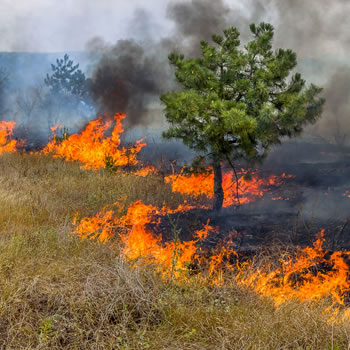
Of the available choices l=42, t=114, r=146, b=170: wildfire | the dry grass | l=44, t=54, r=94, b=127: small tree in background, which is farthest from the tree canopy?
the dry grass

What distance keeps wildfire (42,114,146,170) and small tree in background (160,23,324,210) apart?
517 cm

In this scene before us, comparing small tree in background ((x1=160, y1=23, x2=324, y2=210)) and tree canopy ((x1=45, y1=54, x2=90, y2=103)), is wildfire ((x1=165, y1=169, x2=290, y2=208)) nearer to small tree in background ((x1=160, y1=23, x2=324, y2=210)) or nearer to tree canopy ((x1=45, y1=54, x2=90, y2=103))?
small tree in background ((x1=160, y1=23, x2=324, y2=210))

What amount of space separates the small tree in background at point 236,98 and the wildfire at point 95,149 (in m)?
5.17

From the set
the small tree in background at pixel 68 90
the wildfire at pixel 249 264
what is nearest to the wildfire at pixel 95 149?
the wildfire at pixel 249 264

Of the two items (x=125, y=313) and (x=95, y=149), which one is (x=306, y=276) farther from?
(x=95, y=149)

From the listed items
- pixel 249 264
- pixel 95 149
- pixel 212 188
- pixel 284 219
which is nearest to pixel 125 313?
pixel 249 264

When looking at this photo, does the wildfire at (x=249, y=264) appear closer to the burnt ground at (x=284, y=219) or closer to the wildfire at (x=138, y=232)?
the wildfire at (x=138, y=232)

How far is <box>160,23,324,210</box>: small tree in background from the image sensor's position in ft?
24.3

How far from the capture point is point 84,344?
108 inches

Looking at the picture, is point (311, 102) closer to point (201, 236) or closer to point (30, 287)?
point (201, 236)

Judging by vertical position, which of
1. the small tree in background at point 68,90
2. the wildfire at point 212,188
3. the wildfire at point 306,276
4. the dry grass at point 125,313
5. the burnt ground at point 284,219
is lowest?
the wildfire at point 306,276

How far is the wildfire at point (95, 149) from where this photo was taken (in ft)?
42.1

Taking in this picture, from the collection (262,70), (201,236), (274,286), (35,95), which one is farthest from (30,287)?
(35,95)

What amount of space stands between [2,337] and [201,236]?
449 centimetres
